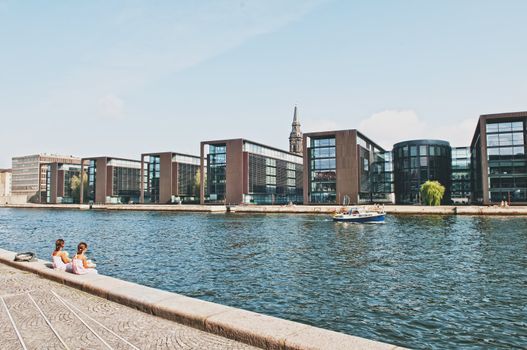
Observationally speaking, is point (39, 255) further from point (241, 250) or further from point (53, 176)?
point (53, 176)

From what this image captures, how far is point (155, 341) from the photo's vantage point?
8414mm

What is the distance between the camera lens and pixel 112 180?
17012 cm

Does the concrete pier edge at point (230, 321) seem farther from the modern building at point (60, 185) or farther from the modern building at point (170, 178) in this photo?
the modern building at point (60, 185)

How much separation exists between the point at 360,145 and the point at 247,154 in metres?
36.7

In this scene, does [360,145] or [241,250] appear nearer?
[241,250]

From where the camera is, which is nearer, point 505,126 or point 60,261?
point 60,261

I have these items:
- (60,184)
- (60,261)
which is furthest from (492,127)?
(60,184)

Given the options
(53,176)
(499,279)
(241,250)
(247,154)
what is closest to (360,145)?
(247,154)

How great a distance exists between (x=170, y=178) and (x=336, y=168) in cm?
6792

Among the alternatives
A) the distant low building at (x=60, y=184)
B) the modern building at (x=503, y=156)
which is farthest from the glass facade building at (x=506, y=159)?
the distant low building at (x=60, y=184)

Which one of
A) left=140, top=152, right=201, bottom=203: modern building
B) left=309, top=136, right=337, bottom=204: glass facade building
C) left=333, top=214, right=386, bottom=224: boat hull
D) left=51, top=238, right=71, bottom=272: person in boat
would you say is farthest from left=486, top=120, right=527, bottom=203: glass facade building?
left=140, top=152, right=201, bottom=203: modern building

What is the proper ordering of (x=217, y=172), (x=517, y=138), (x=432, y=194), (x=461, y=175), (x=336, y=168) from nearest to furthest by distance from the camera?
(x=517, y=138) < (x=432, y=194) < (x=336, y=168) < (x=461, y=175) < (x=217, y=172)

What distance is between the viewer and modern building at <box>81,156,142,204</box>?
169m

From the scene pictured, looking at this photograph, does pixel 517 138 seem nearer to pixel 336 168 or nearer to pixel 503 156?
pixel 503 156
